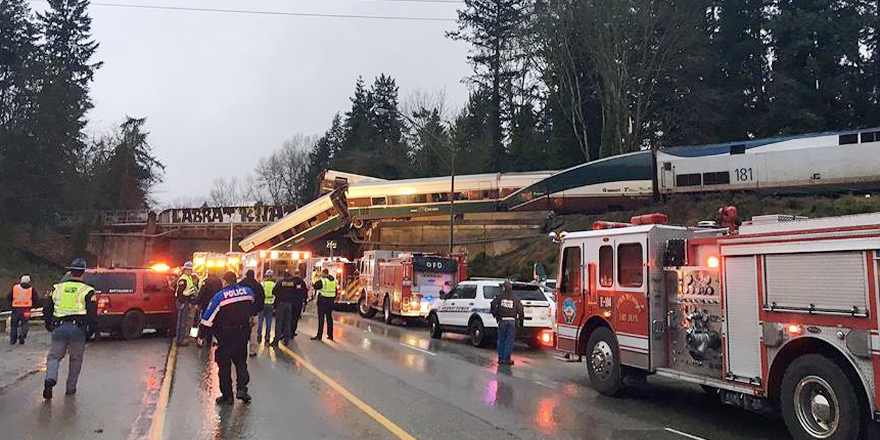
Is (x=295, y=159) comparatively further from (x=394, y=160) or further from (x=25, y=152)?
(x=25, y=152)

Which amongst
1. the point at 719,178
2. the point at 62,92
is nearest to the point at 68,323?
the point at 719,178

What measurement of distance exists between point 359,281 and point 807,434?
71.8 feet

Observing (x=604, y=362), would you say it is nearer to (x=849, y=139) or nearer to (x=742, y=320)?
(x=742, y=320)

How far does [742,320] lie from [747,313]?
4.6 inches

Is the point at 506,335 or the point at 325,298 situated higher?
the point at 325,298

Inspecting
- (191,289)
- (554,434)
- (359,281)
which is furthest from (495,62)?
(554,434)

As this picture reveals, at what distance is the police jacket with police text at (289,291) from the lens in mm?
15104

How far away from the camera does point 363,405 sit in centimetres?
848

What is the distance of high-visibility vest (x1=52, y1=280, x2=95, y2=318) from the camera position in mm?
8789

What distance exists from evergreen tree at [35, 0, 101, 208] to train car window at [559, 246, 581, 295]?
5769 centimetres

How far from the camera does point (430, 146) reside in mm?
63094

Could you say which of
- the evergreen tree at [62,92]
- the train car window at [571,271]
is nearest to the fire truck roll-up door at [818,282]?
the train car window at [571,271]

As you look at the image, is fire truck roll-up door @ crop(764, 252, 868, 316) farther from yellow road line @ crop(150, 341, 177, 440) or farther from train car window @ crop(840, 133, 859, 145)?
train car window @ crop(840, 133, 859, 145)

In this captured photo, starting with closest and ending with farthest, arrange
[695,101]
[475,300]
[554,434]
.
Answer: [554,434], [475,300], [695,101]
